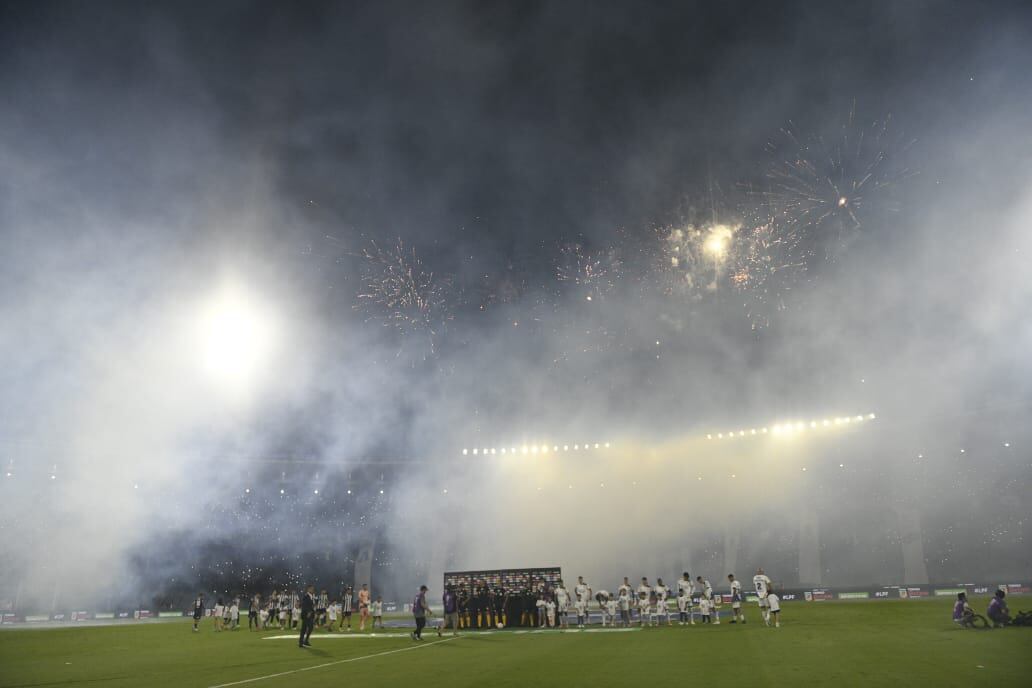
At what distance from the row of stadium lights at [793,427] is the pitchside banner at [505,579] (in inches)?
1094

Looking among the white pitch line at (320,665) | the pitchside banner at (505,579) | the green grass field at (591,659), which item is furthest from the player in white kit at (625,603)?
the white pitch line at (320,665)

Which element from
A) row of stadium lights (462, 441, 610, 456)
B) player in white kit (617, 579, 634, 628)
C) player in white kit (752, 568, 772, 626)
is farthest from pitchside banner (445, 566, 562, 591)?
row of stadium lights (462, 441, 610, 456)

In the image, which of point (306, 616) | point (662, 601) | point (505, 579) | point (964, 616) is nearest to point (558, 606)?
point (505, 579)

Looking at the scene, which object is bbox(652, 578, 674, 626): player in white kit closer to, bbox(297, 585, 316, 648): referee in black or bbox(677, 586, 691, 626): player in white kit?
bbox(677, 586, 691, 626): player in white kit

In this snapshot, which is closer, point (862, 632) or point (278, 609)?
point (862, 632)

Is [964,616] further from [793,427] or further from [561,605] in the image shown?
[793,427]

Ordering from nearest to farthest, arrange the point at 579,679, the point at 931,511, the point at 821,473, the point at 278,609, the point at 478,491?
the point at 579,679, the point at 278,609, the point at 931,511, the point at 821,473, the point at 478,491

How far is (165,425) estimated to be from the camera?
33531 millimetres

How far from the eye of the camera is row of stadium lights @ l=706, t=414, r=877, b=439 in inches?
1737

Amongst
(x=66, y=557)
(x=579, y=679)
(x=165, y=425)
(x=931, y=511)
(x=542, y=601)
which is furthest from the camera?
(x=931, y=511)

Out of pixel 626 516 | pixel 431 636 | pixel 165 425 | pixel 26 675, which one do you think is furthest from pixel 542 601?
pixel 626 516

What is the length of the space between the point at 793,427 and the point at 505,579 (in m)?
29.6

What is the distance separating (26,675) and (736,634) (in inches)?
684

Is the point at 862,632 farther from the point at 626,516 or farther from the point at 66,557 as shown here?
the point at 66,557
